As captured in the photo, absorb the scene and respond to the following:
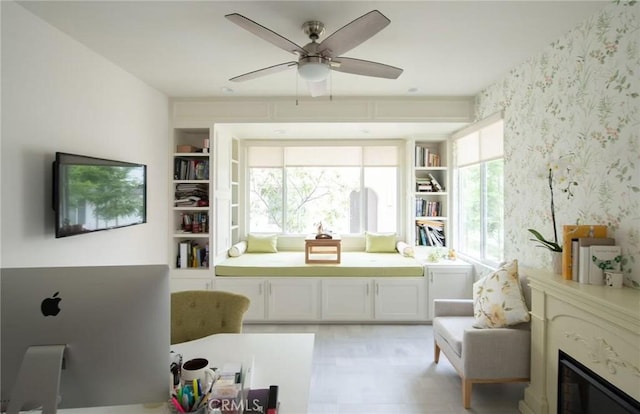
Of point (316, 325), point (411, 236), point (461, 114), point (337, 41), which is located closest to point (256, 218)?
point (316, 325)

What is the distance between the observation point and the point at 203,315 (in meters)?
2.11

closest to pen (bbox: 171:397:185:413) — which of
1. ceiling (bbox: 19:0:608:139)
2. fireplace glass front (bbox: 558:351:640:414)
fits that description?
fireplace glass front (bbox: 558:351:640:414)

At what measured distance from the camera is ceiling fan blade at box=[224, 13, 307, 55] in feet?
5.38

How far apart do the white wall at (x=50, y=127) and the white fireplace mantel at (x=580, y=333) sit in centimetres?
314

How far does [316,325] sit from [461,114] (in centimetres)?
288

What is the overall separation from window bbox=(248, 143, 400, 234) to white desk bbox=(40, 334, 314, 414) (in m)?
3.16

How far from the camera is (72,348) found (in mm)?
936

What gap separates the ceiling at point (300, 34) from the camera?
202cm

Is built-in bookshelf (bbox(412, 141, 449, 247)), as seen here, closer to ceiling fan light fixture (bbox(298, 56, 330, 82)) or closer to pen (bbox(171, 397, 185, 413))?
ceiling fan light fixture (bbox(298, 56, 330, 82))

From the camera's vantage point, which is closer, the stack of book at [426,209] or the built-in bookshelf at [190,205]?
the built-in bookshelf at [190,205]

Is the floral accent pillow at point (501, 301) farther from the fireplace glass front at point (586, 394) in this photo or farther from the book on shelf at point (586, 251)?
the book on shelf at point (586, 251)

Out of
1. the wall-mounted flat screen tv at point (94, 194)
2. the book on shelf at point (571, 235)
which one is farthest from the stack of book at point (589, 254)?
the wall-mounted flat screen tv at point (94, 194)

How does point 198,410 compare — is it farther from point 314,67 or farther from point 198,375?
point 314,67

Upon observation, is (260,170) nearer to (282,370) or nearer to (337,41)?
(337,41)
